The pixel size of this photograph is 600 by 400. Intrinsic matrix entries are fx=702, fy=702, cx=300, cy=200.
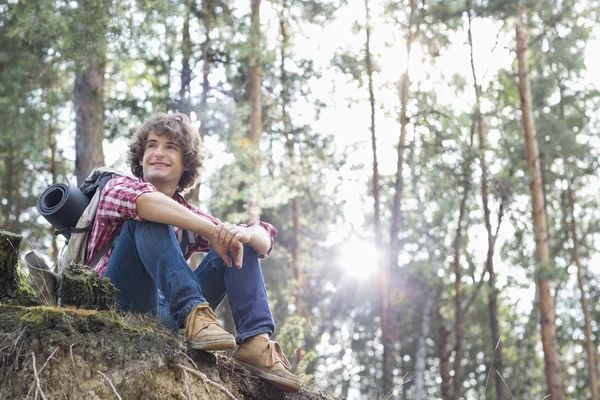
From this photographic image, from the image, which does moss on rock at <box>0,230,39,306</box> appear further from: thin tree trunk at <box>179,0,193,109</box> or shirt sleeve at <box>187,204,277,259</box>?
thin tree trunk at <box>179,0,193,109</box>

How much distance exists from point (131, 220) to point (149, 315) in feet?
1.50

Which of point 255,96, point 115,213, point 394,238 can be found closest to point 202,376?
point 115,213

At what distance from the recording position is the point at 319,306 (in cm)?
2431

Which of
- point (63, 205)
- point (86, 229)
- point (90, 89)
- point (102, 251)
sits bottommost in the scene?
point (102, 251)

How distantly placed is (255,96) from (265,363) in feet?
36.5

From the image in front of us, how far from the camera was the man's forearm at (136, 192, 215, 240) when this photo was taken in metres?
3.15

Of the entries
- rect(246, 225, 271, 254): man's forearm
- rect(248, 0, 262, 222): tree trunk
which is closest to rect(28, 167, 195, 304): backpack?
rect(246, 225, 271, 254): man's forearm

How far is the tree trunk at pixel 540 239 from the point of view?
38.0 ft

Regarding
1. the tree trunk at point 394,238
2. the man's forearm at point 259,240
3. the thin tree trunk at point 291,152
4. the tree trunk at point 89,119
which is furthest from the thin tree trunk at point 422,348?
the man's forearm at point 259,240

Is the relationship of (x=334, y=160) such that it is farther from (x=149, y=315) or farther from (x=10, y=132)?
(x=149, y=315)

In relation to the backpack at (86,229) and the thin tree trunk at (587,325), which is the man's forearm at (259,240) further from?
the thin tree trunk at (587,325)

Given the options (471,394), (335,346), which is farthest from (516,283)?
(471,394)

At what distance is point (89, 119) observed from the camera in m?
8.90

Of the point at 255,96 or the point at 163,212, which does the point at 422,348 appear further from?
the point at 163,212
